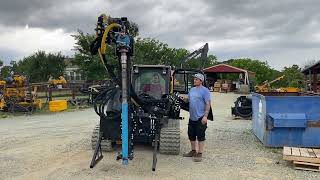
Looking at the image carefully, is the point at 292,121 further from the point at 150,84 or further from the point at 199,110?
the point at 150,84

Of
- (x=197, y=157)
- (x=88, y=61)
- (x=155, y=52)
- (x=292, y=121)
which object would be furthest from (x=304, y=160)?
(x=155, y=52)

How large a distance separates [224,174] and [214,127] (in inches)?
283

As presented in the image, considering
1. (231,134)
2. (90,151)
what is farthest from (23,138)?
(231,134)

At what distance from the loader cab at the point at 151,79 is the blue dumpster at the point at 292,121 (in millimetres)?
2439

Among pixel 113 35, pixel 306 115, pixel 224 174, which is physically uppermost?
pixel 113 35

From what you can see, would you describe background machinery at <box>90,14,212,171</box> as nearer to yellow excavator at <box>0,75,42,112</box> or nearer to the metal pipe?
the metal pipe

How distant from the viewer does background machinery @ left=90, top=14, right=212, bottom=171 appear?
26.1ft

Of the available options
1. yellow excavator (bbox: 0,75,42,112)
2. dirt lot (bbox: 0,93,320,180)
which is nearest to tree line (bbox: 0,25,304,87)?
yellow excavator (bbox: 0,75,42,112)

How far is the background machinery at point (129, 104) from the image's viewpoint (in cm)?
794

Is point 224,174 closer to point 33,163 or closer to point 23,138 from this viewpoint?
point 33,163

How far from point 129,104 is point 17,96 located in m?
16.2

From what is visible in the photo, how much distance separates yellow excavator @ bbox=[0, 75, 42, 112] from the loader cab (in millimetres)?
13254

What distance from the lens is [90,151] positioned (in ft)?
33.6

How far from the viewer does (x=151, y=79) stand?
35.7 ft
